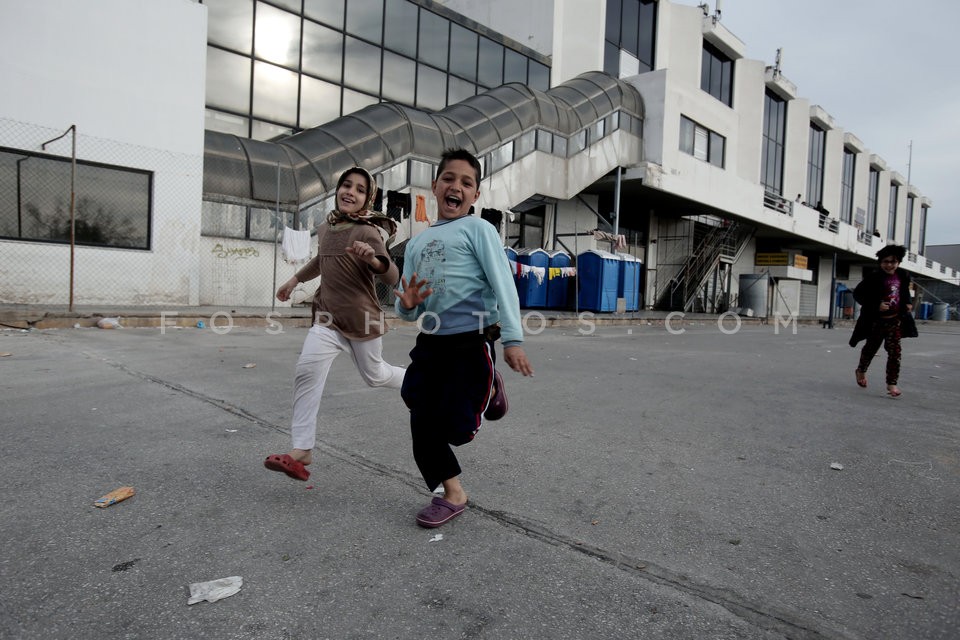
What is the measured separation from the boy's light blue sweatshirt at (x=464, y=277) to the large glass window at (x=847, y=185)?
5154cm

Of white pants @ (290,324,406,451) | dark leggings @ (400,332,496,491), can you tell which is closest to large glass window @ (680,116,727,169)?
white pants @ (290,324,406,451)

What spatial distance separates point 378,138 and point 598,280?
8995mm

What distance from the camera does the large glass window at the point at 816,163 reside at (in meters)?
41.4

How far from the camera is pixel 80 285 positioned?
11867mm

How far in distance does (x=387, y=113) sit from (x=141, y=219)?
769 centimetres

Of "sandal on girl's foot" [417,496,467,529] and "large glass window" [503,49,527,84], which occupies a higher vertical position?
"large glass window" [503,49,527,84]

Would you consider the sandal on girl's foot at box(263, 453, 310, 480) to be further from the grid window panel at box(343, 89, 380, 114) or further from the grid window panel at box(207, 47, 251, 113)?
the grid window panel at box(343, 89, 380, 114)

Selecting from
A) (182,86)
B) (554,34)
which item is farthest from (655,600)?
(554,34)

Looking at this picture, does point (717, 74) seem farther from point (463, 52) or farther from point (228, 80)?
point (228, 80)

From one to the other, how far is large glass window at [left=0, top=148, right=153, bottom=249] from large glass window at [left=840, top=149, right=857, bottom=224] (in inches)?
1892

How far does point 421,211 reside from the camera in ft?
56.7

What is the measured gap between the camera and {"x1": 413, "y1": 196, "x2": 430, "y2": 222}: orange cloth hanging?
17188 millimetres

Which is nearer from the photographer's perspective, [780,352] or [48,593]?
[48,593]

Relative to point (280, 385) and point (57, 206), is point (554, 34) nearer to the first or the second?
point (57, 206)
